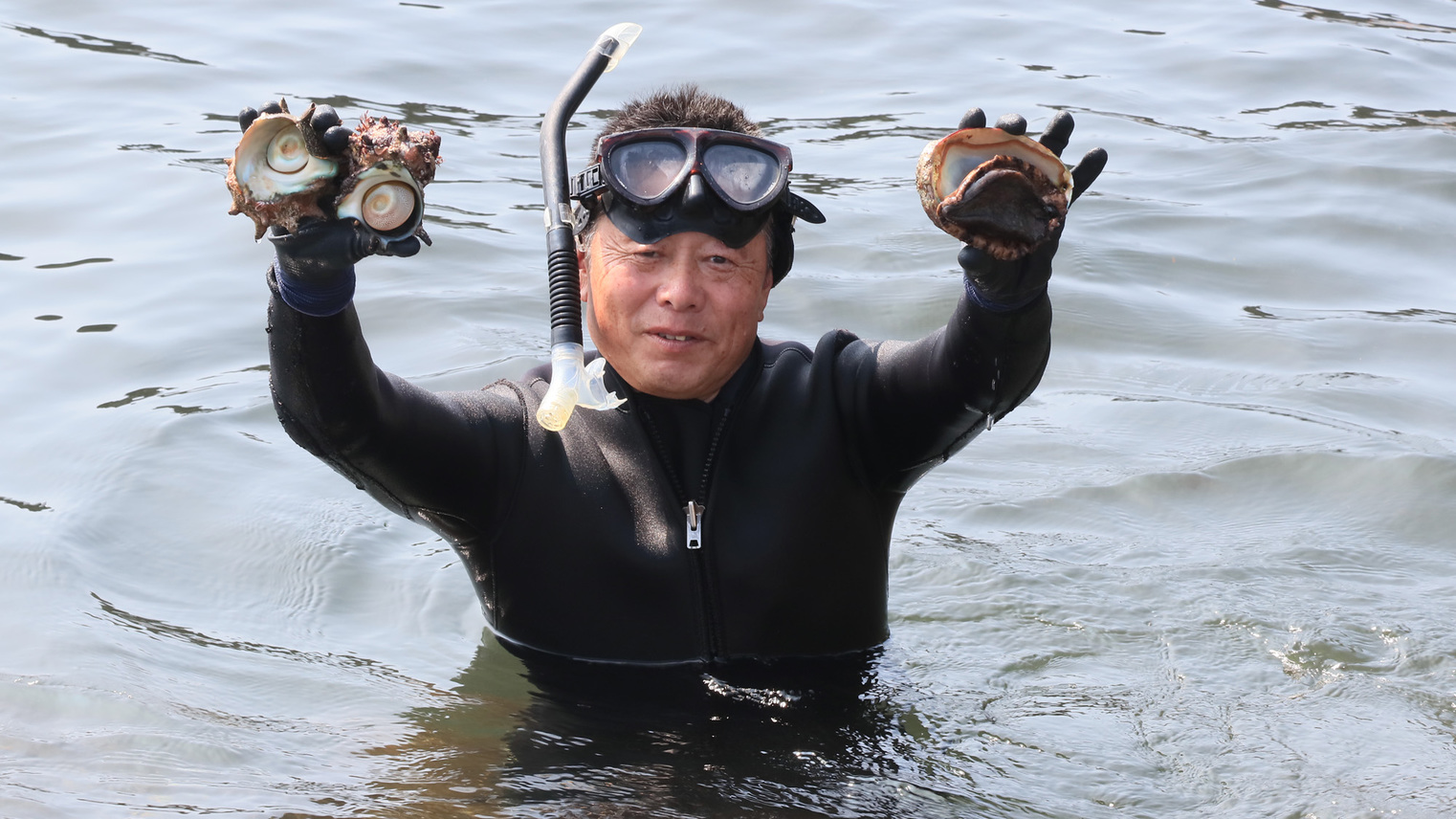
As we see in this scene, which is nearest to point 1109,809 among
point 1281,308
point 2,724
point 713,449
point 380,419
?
point 713,449

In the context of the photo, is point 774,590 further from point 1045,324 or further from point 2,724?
point 2,724

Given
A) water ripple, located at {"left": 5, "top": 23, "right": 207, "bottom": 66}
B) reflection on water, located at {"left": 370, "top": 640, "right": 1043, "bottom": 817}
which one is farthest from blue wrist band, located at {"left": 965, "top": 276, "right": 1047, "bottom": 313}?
water ripple, located at {"left": 5, "top": 23, "right": 207, "bottom": 66}

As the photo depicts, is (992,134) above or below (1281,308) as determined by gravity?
above

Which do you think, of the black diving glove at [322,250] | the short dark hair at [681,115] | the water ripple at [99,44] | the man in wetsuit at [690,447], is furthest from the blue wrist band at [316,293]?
the water ripple at [99,44]

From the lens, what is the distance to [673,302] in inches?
112

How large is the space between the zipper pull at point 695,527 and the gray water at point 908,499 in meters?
0.32

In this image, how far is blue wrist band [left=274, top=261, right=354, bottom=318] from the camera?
247 centimetres

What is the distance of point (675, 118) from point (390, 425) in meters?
0.86

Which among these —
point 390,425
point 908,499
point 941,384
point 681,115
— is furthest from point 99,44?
point 941,384

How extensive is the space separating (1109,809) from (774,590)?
0.74m

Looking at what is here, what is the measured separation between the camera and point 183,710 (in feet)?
10.6

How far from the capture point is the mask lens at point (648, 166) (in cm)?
291

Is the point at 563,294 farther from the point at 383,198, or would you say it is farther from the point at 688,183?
the point at 688,183

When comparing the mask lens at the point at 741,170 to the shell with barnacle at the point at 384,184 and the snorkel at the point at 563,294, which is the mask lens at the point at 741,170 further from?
the shell with barnacle at the point at 384,184
